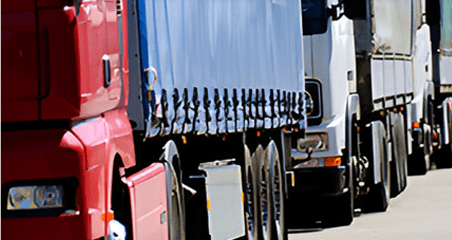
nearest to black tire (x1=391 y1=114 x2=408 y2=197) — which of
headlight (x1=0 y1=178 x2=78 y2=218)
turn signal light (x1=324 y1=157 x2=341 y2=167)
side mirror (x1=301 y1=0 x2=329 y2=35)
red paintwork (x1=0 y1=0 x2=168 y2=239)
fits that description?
turn signal light (x1=324 y1=157 x2=341 y2=167)

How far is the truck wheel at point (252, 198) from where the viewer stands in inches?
488

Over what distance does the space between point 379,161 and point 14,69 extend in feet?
40.5

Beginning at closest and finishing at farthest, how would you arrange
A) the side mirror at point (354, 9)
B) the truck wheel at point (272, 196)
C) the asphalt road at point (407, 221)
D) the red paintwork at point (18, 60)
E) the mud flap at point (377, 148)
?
the red paintwork at point (18, 60) → the truck wheel at point (272, 196) → the asphalt road at point (407, 221) → the side mirror at point (354, 9) → the mud flap at point (377, 148)

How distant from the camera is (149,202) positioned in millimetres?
8703

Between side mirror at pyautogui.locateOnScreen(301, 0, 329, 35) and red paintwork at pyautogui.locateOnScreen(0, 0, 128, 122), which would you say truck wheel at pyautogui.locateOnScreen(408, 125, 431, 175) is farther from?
red paintwork at pyautogui.locateOnScreen(0, 0, 128, 122)

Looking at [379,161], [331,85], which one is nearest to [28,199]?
[331,85]

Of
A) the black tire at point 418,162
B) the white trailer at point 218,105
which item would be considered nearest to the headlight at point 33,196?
the white trailer at point 218,105

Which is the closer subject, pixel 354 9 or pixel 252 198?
pixel 252 198

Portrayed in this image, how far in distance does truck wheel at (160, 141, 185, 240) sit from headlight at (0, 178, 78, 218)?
2.37 m

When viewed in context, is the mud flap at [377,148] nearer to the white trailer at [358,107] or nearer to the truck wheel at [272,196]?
the white trailer at [358,107]

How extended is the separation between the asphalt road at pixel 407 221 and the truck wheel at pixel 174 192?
4906mm

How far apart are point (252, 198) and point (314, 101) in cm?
386

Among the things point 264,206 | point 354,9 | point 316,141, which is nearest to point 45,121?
point 264,206

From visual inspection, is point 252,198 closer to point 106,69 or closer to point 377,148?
point 106,69
